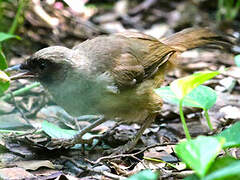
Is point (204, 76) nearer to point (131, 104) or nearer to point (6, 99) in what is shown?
point (131, 104)

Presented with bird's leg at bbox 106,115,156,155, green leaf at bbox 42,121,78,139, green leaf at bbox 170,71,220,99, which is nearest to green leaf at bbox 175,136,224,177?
green leaf at bbox 170,71,220,99

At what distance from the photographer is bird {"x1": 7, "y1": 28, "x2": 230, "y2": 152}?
13.1 feet

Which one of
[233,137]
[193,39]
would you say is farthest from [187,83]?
[193,39]

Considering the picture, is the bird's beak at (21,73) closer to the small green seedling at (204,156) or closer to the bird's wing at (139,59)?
the bird's wing at (139,59)

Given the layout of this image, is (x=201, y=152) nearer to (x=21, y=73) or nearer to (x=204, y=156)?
(x=204, y=156)

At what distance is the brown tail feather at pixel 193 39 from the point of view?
5.15 m

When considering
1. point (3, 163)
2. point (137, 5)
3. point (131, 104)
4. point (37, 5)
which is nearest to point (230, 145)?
point (131, 104)

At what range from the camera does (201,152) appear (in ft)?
7.37

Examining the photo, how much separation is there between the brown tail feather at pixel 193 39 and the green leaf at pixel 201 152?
9.46ft

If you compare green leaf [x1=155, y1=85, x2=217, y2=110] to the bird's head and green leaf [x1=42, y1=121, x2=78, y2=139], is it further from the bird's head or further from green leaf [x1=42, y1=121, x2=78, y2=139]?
the bird's head

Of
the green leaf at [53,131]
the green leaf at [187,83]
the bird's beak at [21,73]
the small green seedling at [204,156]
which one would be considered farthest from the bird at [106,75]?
the small green seedling at [204,156]

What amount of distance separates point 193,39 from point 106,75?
1527 millimetres

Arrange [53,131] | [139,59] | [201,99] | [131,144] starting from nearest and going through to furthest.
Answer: [201,99] → [53,131] → [131,144] → [139,59]

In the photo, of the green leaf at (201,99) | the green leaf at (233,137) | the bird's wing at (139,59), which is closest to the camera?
the green leaf at (233,137)
